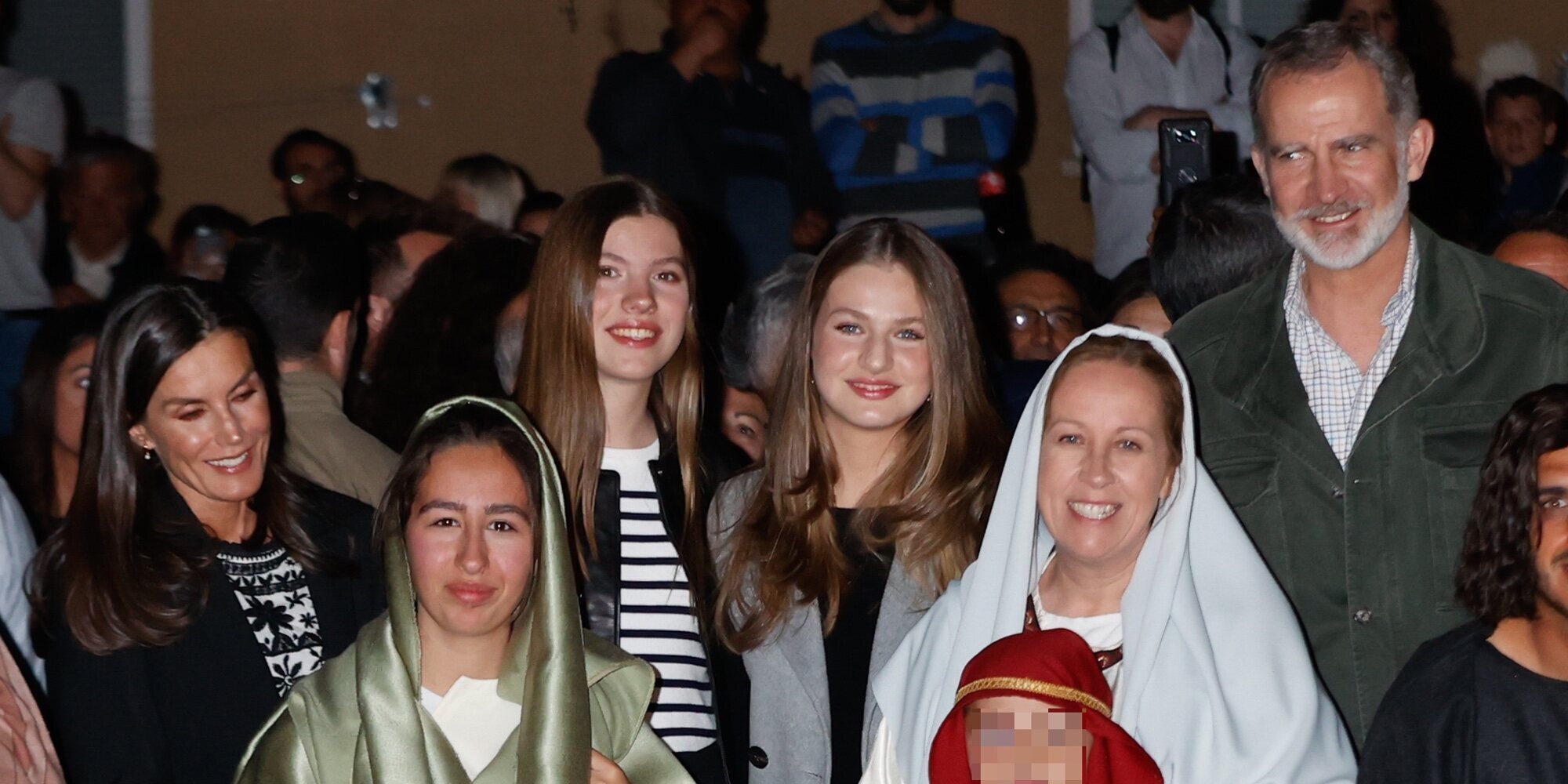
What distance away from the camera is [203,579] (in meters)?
3.81

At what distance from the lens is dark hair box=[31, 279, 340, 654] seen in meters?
3.72

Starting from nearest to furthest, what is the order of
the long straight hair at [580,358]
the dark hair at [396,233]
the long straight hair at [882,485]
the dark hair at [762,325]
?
the long straight hair at [882,485], the long straight hair at [580,358], the dark hair at [762,325], the dark hair at [396,233]

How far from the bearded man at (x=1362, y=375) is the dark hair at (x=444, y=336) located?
197cm

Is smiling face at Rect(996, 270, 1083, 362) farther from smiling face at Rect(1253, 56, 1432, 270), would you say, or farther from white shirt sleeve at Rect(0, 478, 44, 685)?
white shirt sleeve at Rect(0, 478, 44, 685)

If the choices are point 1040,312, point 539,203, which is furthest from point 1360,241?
point 539,203

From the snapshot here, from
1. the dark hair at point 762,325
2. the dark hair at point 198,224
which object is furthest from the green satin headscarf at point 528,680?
the dark hair at point 198,224

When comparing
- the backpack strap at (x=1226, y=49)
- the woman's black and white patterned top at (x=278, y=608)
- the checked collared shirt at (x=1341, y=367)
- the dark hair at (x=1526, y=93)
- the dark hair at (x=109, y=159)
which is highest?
the backpack strap at (x=1226, y=49)

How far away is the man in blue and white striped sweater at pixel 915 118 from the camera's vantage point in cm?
741

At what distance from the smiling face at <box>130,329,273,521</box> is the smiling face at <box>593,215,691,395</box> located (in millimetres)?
727

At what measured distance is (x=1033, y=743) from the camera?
306cm

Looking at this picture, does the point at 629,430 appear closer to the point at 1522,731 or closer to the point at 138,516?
the point at 138,516

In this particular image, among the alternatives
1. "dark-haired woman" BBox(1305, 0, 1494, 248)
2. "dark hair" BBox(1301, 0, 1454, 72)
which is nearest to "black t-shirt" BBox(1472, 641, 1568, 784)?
"dark-haired woman" BBox(1305, 0, 1494, 248)

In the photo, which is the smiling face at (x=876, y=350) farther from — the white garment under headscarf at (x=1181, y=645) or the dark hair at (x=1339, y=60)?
the dark hair at (x=1339, y=60)

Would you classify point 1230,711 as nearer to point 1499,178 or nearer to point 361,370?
point 361,370
